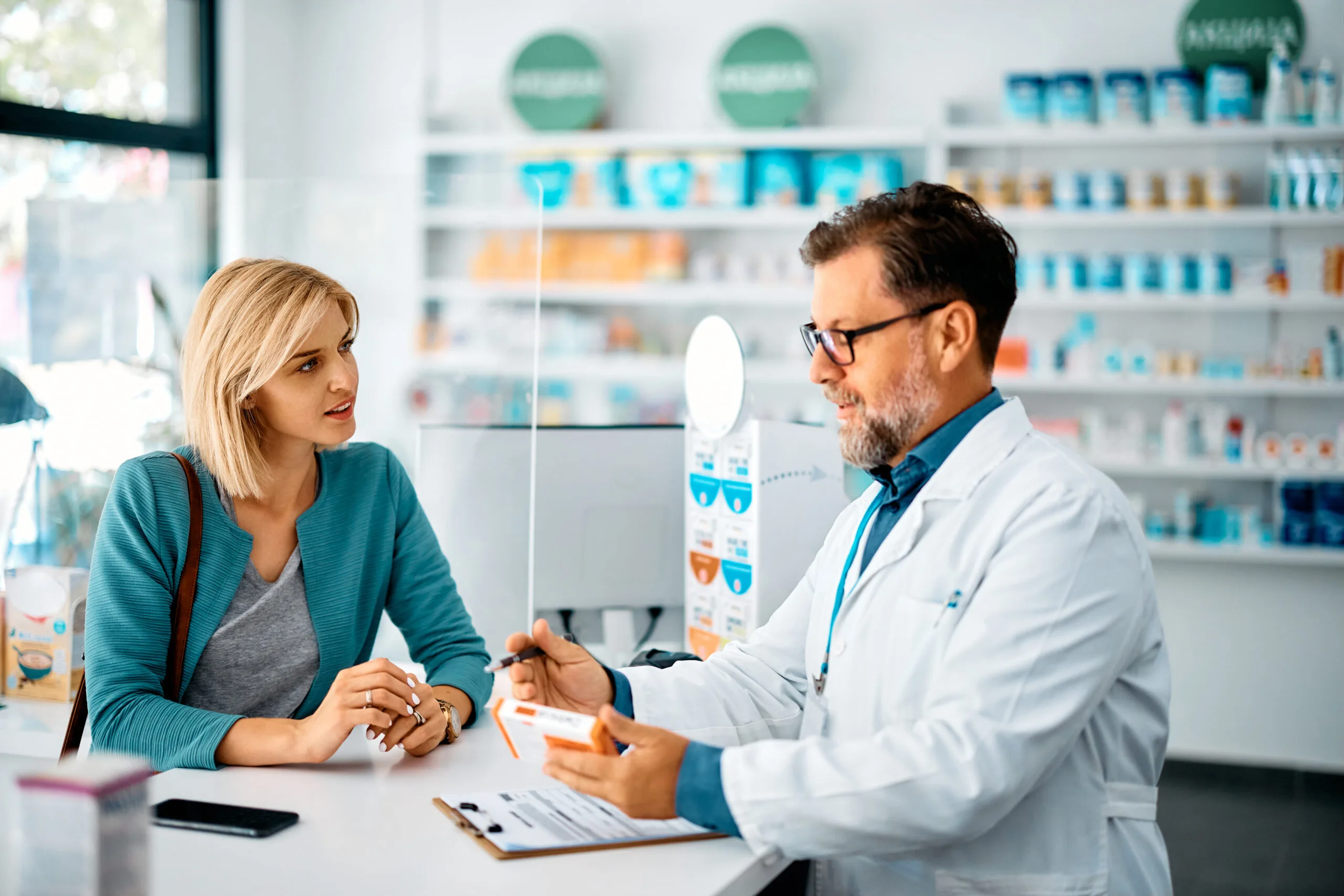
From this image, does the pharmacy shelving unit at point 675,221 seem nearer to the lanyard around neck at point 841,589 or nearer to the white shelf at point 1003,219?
the white shelf at point 1003,219

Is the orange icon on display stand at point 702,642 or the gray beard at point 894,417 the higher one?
the gray beard at point 894,417

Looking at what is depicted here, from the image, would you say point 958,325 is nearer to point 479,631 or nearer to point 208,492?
point 208,492

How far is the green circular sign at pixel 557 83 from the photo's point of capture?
16.7 feet

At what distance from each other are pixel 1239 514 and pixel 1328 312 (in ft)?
2.69

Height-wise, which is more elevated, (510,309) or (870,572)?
(510,309)

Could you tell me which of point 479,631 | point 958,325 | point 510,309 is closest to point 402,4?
point 510,309

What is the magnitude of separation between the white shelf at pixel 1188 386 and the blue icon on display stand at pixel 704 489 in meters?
2.51

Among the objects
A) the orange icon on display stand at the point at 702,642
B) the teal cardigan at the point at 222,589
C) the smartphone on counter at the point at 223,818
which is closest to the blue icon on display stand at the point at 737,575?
the orange icon on display stand at the point at 702,642

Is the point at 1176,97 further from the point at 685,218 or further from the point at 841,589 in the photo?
the point at 841,589

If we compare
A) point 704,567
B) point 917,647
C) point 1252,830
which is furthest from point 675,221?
point 917,647

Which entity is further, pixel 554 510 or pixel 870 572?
pixel 554 510

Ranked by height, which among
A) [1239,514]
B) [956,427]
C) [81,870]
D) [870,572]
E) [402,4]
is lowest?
[1239,514]

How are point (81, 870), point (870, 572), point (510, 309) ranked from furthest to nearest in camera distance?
point (510, 309) → point (870, 572) → point (81, 870)

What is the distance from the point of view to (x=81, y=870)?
0.88 metres
